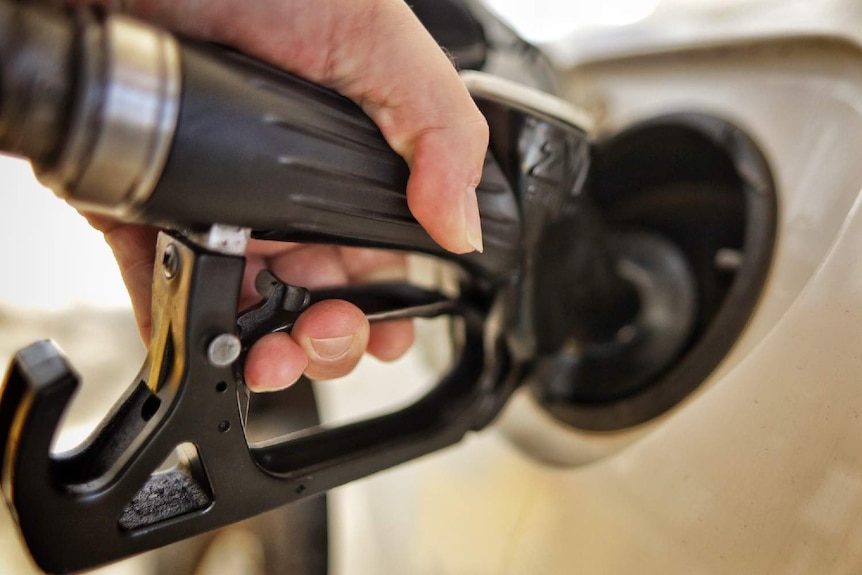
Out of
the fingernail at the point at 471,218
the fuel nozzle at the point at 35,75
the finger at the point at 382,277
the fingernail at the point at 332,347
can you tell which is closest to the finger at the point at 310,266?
the finger at the point at 382,277

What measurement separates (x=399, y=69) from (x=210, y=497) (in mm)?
276

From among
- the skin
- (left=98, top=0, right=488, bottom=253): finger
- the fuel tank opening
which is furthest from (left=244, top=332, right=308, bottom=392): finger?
the fuel tank opening

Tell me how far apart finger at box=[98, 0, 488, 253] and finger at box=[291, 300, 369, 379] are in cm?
11

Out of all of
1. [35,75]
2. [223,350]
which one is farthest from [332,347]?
[35,75]

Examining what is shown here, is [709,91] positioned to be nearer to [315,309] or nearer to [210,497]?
[315,309]

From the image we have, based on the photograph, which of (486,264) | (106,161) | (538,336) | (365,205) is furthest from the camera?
(538,336)

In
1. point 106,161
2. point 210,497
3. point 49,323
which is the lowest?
point 49,323

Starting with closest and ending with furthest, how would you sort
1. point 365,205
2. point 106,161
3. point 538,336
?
point 106,161 < point 365,205 < point 538,336

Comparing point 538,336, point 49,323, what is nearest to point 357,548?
point 538,336

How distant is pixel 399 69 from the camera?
366 millimetres

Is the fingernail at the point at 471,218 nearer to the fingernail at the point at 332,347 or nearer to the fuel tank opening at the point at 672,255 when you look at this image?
the fingernail at the point at 332,347

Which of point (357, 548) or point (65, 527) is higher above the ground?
point (65, 527)

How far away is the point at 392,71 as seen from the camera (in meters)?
0.37

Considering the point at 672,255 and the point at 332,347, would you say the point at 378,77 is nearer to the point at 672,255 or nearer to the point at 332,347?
the point at 332,347
